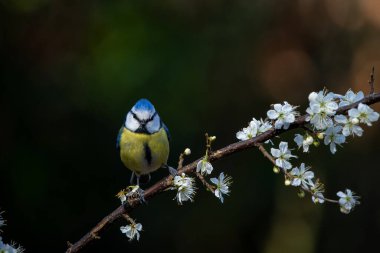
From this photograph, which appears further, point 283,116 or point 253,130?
point 253,130

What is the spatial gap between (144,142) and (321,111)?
4.39 ft

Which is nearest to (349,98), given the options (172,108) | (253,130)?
(253,130)

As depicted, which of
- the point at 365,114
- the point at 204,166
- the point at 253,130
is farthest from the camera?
the point at 253,130

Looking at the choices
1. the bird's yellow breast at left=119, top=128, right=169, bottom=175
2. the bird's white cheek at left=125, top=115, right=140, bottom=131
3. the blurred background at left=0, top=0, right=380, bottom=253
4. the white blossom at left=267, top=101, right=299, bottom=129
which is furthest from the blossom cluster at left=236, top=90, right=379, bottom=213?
the blurred background at left=0, top=0, right=380, bottom=253

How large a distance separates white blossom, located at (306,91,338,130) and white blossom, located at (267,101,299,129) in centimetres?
6

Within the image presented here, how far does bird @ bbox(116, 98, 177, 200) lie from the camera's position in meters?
2.97

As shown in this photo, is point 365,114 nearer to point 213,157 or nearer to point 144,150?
point 213,157

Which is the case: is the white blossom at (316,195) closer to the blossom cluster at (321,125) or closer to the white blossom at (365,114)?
the blossom cluster at (321,125)

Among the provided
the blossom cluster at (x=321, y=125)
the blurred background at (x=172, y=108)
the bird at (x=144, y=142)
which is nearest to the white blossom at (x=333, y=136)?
the blossom cluster at (x=321, y=125)

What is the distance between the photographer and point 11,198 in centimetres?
457

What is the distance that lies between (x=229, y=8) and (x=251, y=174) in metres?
1.70

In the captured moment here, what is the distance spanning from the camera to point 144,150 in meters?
2.97

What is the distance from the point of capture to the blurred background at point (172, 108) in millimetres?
4754

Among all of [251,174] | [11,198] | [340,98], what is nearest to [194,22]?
[251,174]
